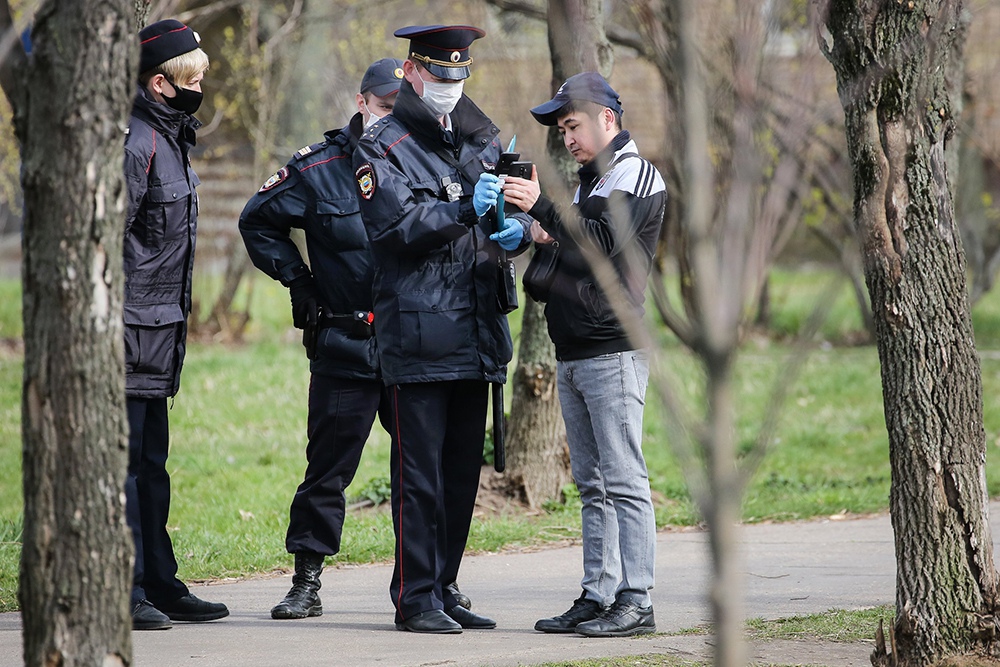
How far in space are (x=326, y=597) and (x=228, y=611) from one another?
0.47 m

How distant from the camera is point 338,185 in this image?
16.0 feet

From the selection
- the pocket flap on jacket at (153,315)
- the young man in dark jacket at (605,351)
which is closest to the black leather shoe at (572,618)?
the young man in dark jacket at (605,351)

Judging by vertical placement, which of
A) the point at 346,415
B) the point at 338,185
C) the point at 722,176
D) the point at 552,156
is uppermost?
the point at 552,156

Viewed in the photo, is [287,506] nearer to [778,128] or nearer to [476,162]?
[476,162]

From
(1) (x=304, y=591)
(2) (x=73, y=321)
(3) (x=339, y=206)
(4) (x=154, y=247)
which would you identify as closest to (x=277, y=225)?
(3) (x=339, y=206)

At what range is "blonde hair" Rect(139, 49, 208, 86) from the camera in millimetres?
4441

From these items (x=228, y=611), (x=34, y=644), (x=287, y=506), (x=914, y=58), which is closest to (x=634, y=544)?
(x=228, y=611)

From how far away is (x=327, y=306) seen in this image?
16.2 feet

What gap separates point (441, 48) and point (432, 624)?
2.07m

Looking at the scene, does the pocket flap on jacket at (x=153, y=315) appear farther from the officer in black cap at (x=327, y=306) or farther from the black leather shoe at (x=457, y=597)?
the black leather shoe at (x=457, y=597)

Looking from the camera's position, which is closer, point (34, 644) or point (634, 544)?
point (34, 644)

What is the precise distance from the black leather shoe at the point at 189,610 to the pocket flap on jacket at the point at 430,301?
1387 mm

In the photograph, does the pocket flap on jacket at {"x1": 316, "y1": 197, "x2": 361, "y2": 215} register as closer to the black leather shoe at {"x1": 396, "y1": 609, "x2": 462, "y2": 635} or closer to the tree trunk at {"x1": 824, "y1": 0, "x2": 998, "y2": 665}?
the black leather shoe at {"x1": 396, "y1": 609, "x2": 462, "y2": 635}

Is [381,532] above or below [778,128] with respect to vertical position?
below
